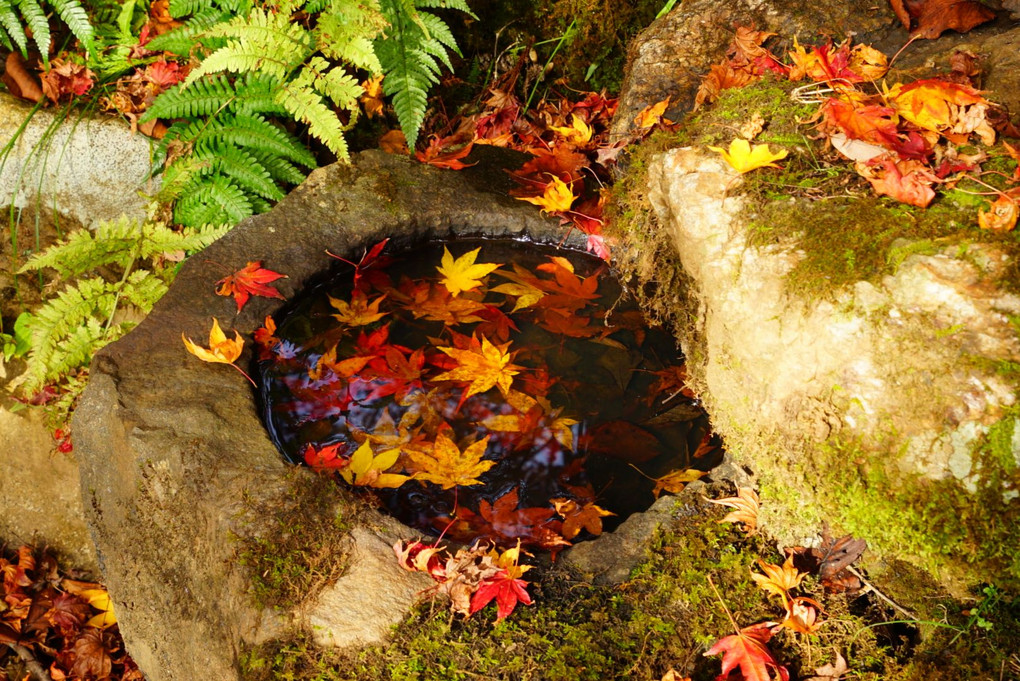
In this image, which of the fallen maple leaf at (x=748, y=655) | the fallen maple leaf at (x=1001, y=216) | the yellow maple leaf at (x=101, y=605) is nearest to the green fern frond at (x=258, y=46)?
the yellow maple leaf at (x=101, y=605)

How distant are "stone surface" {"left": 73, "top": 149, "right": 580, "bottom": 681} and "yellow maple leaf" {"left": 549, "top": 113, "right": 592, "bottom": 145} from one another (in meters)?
1.34

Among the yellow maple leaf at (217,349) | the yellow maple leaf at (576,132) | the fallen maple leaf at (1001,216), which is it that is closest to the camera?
the fallen maple leaf at (1001,216)

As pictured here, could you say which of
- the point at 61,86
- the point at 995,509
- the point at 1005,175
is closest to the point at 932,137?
the point at 1005,175

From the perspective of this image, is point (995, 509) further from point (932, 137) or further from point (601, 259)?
point (601, 259)

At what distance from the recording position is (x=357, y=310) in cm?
292

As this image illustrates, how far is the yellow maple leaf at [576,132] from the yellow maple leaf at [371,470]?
2.07m

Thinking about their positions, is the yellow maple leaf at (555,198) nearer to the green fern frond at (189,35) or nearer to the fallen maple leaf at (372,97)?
the fallen maple leaf at (372,97)

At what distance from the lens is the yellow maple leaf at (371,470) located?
2428mm

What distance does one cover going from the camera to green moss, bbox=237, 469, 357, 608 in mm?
1997

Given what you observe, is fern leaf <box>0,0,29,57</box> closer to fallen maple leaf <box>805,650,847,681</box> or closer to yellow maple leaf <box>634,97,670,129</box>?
yellow maple leaf <box>634,97,670,129</box>

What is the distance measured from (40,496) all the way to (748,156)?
10.9ft

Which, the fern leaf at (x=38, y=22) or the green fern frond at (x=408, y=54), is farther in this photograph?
the fern leaf at (x=38, y=22)

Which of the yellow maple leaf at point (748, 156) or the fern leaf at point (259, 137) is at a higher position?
the yellow maple leaf at point (748, 156)

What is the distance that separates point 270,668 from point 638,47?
2948 millimetres
